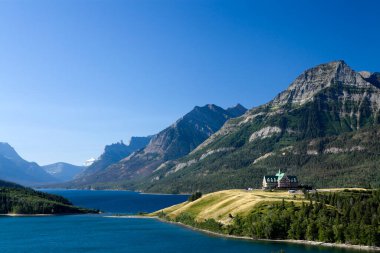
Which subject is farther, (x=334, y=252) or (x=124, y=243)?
(x=124, y=243)

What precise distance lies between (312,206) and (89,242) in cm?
9624

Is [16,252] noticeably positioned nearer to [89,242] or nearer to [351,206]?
[89,242]

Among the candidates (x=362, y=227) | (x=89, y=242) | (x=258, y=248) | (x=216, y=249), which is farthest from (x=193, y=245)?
(x=362, y=227)

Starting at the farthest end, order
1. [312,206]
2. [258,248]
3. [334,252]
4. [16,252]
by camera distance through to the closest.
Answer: [312,206] < [16,252] < [258,248] < [334,252]

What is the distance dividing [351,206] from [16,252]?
134m

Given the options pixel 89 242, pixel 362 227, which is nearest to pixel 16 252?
pixel 89 242

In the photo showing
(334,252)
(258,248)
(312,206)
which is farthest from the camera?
(312,206)

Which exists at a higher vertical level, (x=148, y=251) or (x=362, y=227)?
(x=362, y=227)

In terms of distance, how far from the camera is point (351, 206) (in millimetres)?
184500

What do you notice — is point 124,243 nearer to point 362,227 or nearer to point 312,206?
point 312,206

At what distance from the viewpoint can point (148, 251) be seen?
171 metres

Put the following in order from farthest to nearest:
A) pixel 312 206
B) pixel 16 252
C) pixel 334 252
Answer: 1. pixel 312 206
2. pixel 16 252
3. pixel 334 252

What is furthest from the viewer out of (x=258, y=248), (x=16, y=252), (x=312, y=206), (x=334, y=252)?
(x=312, y=206)

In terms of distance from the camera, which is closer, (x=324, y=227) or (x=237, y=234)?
(x=324, y=227)
